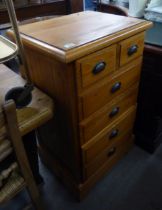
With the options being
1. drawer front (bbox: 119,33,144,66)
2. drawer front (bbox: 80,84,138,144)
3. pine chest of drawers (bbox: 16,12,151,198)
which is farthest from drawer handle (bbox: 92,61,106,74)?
drawer front (bbox: 80,84,138,144)

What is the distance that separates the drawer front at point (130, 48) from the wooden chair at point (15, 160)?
56 centimetres

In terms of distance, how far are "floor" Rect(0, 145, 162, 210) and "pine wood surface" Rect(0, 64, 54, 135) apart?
2.16 feet

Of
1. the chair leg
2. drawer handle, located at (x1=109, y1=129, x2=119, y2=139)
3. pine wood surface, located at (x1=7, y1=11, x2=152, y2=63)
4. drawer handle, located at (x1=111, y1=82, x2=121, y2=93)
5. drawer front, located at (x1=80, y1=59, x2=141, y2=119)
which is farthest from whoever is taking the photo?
drawer handle, located at (x1=109, y1=129, x2=119, y2=139)

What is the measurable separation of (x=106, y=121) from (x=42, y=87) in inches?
15.1

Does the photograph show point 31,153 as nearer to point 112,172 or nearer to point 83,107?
point 83,107

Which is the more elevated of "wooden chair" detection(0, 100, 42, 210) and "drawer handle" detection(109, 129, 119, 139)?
"wooden chair" detection(0, 100, 42, 210)

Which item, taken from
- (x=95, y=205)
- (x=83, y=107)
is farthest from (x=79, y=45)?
(x=95, y=205)

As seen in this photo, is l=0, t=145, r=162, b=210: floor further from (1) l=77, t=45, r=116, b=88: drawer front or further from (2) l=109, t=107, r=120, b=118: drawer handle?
(1) l=77, t=45, r=116, b=88: drawer front

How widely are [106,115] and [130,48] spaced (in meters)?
0.36

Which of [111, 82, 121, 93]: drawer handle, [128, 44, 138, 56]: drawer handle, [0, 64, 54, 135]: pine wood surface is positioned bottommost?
[111, 82, 121, 93]: drawer handle

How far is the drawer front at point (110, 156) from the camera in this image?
1217mm

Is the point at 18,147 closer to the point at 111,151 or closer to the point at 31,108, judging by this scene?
the point at 31,108

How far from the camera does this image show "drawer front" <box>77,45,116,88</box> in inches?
31.3

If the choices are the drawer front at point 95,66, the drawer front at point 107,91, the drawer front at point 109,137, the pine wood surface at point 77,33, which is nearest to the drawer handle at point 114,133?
the drawer front at point 109,137
